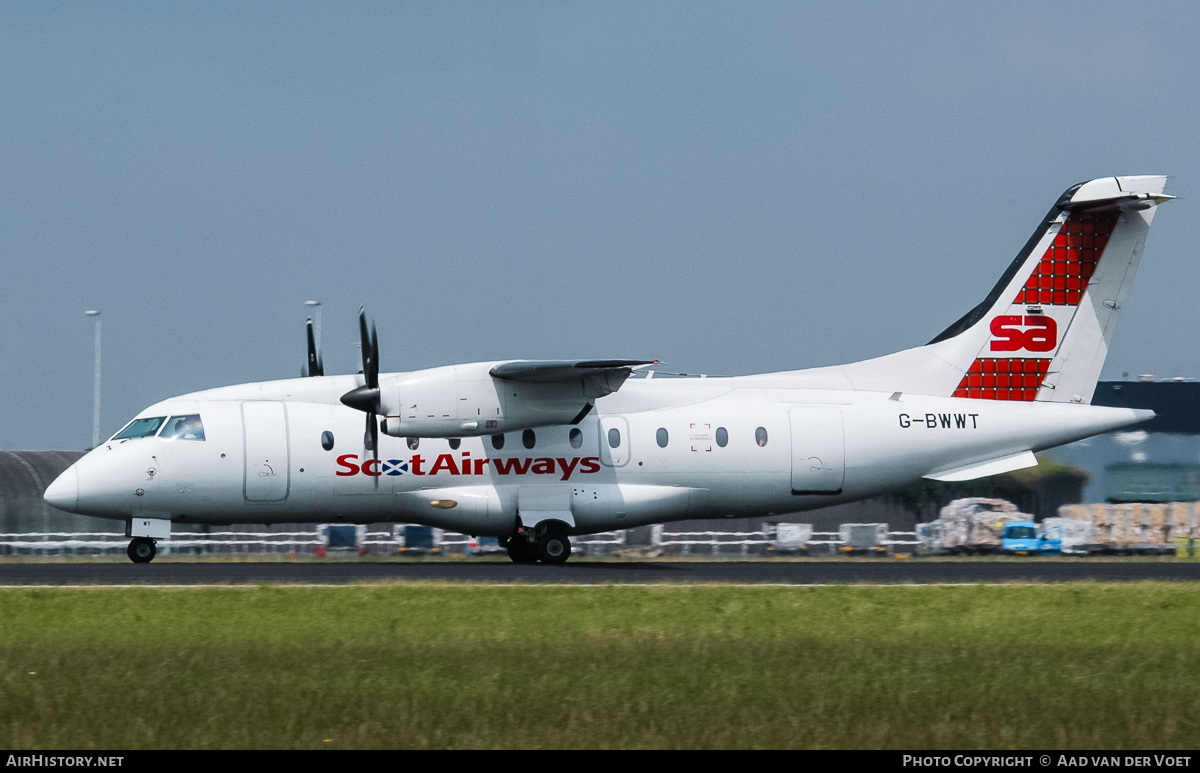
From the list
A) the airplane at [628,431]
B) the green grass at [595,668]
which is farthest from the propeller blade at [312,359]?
the green grass at [595,668]

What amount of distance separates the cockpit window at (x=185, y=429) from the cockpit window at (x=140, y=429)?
0.22 meters

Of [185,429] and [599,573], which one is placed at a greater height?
[185,429]

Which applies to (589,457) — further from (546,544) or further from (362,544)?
(362,544)

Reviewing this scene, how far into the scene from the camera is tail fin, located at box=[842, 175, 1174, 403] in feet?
96.0

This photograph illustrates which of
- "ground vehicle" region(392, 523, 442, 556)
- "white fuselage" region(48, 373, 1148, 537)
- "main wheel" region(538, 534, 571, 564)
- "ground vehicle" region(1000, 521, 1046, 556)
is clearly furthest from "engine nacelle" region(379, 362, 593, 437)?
"ground vehicle" region(1000, 521, 1046, 556)

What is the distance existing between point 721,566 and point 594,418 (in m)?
4.03

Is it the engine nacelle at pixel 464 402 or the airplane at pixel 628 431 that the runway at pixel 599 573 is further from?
the engine nacelle at pixel 464 402

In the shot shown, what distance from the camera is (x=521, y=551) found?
2764cm

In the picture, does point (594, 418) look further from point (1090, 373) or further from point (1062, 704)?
point (1062, 704)

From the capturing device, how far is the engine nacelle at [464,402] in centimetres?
2534

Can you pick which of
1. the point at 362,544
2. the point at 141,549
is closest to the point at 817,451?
the point at 141,549

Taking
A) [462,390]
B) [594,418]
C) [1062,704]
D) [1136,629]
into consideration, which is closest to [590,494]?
[594,418]

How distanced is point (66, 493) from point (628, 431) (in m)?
11.3

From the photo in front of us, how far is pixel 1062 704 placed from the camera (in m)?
11.1
